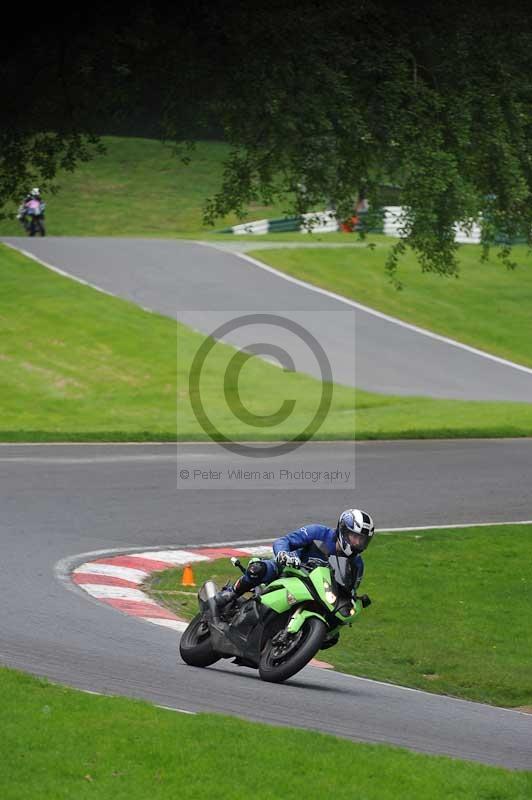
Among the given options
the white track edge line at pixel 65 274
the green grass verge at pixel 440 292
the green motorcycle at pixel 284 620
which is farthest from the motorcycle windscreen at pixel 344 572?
the green grass verge at pixel 440 292

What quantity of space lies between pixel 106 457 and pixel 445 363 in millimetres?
13515

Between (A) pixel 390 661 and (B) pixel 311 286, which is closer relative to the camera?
(A) pixel 390 661

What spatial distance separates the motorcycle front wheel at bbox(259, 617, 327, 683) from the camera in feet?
32.4

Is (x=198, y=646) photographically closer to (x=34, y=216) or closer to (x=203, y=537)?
(x=203, y=537)

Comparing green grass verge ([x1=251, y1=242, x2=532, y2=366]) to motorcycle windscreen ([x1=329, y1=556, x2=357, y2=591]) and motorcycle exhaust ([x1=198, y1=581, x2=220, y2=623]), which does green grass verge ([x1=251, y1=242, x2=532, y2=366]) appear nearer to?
motorcycle exhaust ([x1=198, y1=581, x2=220, y2=623])

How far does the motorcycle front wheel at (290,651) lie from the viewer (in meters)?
9.88

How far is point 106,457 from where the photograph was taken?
22.2 meters

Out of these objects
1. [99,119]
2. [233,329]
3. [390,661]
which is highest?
[99,119]

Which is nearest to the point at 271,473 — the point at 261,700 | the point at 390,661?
the point at 390,661

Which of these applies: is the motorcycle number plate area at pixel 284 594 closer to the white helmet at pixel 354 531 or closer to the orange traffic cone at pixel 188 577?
the white helmet at pixel 354 531

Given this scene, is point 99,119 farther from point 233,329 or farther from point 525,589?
point 233,329

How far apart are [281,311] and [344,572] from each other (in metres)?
24.9

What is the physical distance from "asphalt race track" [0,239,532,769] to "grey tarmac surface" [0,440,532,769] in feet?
0.07

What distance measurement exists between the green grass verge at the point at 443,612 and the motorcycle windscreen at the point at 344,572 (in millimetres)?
1292
